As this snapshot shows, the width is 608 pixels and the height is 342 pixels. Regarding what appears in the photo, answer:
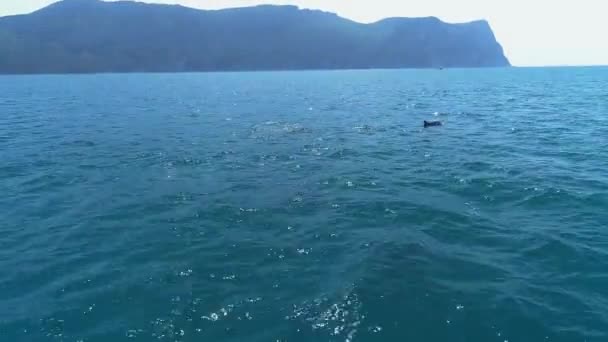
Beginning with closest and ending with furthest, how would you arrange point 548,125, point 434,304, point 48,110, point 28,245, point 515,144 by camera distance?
point 434,304, point 28,245, point 515,144, point 548,125, point 48,110

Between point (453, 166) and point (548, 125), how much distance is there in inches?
864

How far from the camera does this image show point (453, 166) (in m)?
25.1

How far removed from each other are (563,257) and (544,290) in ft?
8.66

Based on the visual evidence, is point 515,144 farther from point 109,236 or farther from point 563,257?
point 109,236

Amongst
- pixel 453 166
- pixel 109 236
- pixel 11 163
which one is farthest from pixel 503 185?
pixel 11 163

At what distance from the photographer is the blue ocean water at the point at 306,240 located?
10469 mm

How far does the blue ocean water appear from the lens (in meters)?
10.5

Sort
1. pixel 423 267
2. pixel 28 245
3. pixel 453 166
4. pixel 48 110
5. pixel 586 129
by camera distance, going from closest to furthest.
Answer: pixel 423 267
pixel 28 245
pixel 453 166
pixel 586 129
pixel 48 110

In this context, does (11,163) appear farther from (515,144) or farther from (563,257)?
(515,144)

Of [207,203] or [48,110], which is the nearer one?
[207,203]

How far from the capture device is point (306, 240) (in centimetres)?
1521

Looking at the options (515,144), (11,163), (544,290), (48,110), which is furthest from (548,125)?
(48,110)

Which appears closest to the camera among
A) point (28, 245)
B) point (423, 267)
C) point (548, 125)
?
point (423, 267)

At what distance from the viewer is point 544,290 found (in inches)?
465
